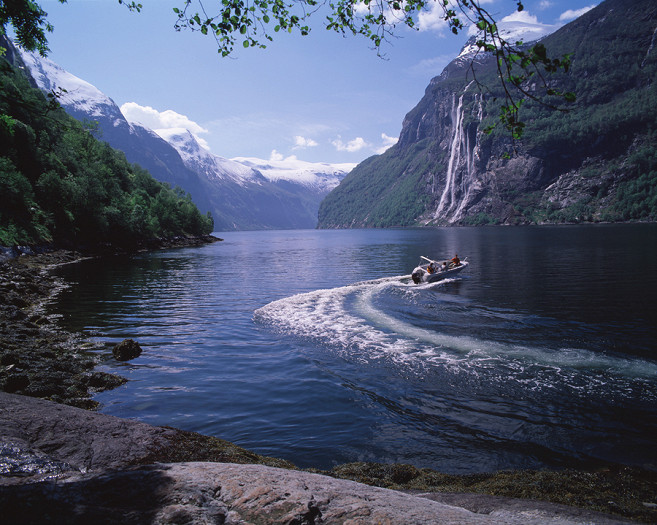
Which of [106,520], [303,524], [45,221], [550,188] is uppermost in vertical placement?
[550,188]

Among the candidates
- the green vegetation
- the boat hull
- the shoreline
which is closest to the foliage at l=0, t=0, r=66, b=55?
the shoreline

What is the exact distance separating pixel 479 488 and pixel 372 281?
86.0 feet

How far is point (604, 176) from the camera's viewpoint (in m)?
173

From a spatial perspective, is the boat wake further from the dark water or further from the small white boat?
the small white boat

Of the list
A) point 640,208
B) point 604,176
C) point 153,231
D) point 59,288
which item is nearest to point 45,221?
point 59,288

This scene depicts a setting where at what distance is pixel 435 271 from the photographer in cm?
3297

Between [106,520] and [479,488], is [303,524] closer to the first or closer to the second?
[106,520]

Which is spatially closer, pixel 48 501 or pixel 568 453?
pixel 48 501

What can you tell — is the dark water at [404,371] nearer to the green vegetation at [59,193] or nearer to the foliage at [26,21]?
the foliage at [26,21]

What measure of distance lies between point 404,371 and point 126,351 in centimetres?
995

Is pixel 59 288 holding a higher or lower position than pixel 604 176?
lower

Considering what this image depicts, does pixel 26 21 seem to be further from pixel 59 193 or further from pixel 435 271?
pixel 59 193

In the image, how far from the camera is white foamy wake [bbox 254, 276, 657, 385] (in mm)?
12008

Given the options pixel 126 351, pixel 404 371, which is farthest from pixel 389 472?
pixel 126 351
